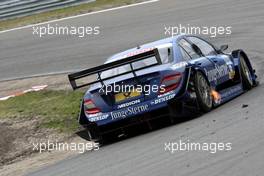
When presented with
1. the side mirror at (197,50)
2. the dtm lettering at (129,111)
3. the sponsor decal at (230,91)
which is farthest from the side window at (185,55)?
the dtm lettering at (129,111)

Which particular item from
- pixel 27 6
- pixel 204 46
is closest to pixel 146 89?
pixel 204 46

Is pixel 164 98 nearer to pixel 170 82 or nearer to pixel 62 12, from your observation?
pixel 170 82

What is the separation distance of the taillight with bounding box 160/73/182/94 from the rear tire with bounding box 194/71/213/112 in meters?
0.28

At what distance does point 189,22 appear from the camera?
64.2ft

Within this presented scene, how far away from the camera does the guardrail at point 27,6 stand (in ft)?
85.9

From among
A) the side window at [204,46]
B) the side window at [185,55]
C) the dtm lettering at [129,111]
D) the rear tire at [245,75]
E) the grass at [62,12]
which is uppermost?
the side window at [185,55]

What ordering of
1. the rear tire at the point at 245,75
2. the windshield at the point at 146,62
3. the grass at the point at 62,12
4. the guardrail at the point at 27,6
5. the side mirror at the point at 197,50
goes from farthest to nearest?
the guardrail at the point at 27,6 → the grass at the point at 62,12 → the rear tire at the point at 245,75 → the side mirror at the point at 197,50 → the windshield at the point at 146,62

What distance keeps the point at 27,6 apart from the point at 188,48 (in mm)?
16691

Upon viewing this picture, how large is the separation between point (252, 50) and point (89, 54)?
4803 mm

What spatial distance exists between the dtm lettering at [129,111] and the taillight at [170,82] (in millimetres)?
323

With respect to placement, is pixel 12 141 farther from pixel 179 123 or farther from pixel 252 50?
pixel 252 50

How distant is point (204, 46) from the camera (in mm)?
11344

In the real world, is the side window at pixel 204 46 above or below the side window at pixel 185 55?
below

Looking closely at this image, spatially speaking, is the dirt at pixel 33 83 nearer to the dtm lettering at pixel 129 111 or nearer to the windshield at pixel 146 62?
the windshield at pixel 146 62
